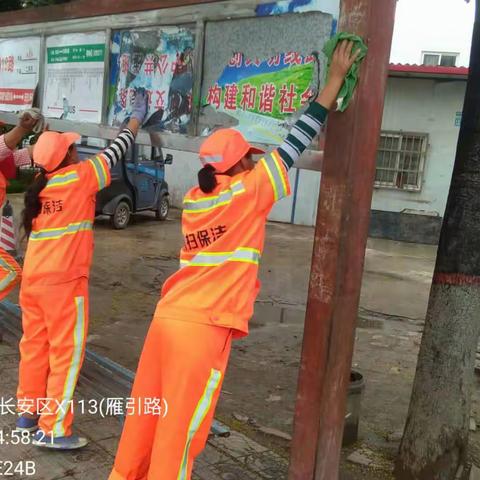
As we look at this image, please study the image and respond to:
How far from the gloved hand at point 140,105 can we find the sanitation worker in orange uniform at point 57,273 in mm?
595

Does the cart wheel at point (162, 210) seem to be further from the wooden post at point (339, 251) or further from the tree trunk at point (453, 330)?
the wooden post at point (339, 251)

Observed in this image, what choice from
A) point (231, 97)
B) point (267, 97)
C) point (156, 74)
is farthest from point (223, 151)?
point (156, 74)

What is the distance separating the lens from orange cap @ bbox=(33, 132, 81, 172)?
3006mm

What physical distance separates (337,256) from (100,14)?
8.49 feet

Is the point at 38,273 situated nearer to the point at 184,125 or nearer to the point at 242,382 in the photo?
the point at 184,125

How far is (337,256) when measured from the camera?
2.39 metres

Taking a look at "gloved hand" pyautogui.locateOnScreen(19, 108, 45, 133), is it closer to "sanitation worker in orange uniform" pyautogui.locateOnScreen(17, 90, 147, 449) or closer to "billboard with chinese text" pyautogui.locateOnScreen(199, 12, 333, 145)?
"sanitation worker in orange uniform" pyautogui.locateOnScreen(17, 90, 147, 449)

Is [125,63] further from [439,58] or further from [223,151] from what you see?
[439,58]

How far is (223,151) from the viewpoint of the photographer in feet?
7.70

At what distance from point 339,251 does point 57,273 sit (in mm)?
1489

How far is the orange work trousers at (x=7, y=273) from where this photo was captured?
12.3 feet

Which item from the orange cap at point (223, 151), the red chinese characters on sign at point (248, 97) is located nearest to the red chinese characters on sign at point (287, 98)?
the red chinese characters on sign at point (248, 97)

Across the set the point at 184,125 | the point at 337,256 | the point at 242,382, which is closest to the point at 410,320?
the point at 242,382

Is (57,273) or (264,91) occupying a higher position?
(264,91)
